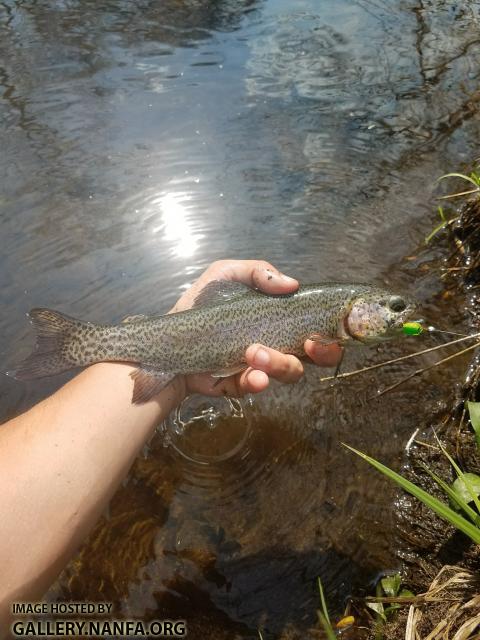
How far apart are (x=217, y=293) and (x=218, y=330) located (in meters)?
0.33

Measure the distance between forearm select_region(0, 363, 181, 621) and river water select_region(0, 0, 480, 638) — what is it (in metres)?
1.00

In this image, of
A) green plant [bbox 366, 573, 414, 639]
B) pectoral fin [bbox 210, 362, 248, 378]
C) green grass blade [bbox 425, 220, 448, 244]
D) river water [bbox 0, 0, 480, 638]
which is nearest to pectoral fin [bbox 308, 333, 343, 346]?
pectoral fin [bbox 210, 362, 248, 378]

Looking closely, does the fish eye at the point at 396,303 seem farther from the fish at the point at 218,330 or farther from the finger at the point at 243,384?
the finger at the point at 243,384

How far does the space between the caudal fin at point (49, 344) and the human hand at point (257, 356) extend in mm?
950

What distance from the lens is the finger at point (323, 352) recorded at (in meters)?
4.21

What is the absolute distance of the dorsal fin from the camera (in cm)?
430

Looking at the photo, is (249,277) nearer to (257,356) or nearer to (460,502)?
(257,356)

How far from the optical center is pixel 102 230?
6629 mm

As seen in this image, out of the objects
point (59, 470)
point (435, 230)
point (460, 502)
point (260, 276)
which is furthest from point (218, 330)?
point (435, 230)

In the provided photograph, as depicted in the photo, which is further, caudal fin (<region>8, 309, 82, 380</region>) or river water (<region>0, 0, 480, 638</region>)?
caudal fin (<region>8, 309, 82, 380</region>)

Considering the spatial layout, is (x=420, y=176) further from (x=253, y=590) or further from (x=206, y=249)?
(x=253, y=590)

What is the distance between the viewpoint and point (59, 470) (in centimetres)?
310

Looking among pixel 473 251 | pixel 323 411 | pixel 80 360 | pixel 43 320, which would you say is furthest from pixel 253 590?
pixel 473 251

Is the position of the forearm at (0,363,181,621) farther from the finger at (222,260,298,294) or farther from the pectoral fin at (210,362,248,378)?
the finger at (222,260,298,294)
